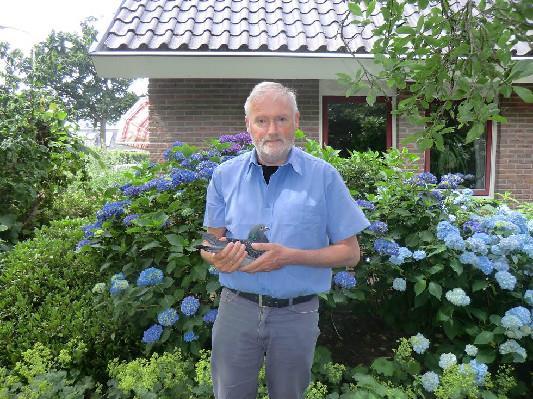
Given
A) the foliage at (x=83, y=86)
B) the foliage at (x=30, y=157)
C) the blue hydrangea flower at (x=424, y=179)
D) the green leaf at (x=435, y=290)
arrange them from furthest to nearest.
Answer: the foliage at (x=83, y=86)
the foliage at (x=30, y=157)
the blue hydrangea flower at (x=424, y=179)
the green leaf at (x=435, y=290)

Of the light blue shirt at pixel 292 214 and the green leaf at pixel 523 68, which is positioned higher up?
the green leaf at pixel 523 68

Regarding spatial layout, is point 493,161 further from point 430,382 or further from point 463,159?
point 430,382

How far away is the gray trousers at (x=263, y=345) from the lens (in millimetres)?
1982

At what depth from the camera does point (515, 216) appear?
3.26 metres

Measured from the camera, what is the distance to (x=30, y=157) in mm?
4602

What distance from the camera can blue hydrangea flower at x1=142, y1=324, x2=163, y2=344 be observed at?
8.87ft

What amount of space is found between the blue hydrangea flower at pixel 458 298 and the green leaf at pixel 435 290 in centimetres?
7

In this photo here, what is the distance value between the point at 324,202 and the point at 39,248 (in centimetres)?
239

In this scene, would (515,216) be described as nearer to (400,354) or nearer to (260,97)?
(400,354)

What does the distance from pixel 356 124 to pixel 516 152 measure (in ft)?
7.78

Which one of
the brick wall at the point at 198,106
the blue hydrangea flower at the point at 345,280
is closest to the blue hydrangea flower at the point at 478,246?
the blue hydrangea flower at the point at 345,280

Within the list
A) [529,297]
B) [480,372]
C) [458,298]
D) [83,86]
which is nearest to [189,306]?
[458,298]

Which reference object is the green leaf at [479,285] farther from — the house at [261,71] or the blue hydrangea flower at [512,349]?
the house at [261,71]

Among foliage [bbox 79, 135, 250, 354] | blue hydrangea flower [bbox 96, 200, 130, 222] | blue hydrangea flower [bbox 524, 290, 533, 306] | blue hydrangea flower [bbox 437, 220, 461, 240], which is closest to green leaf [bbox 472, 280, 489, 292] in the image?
blue hydrangea flower [bbox 524, 290, 533, 306]
